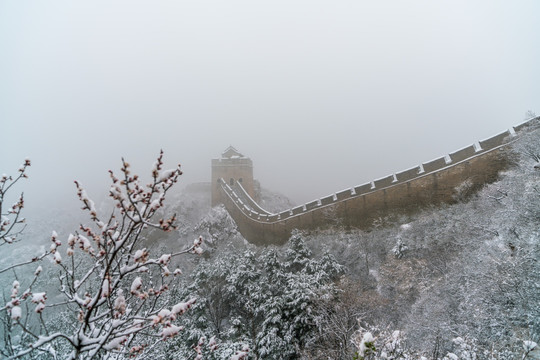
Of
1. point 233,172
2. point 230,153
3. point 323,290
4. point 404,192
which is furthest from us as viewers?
point 230,153

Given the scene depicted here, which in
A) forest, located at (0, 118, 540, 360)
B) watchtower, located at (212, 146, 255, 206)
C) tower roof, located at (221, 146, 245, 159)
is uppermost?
tower roof, located at (221, 146, 245, 159)

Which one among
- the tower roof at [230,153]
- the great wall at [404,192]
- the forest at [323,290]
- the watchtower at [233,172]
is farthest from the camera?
the tower roof at [230,153]

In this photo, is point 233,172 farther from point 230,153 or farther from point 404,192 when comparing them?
point 404,192

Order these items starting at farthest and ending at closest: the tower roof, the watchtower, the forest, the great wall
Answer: the tower roof, the watchtower, the great wall, the forest

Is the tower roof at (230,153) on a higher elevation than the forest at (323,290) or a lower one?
higher

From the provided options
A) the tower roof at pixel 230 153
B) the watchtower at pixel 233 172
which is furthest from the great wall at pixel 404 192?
the tower roof at pixel 230 153

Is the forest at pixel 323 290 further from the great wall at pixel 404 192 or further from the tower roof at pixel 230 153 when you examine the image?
the tower roof at pixel 230 153

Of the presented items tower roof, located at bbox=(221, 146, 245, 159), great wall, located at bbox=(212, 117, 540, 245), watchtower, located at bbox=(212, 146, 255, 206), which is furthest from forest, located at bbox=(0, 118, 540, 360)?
tower roof, located at bbox=(221, 146, 245, 159)

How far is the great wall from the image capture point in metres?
14.2

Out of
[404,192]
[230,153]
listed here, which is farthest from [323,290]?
[230,153]

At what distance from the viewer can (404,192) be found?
17.2m

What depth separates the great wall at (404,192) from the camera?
559 inches

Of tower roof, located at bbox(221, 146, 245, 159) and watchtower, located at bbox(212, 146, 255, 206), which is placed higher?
tower roof, located at bbox(221, 146, 245, 159)

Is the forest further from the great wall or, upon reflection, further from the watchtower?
the watchtower
